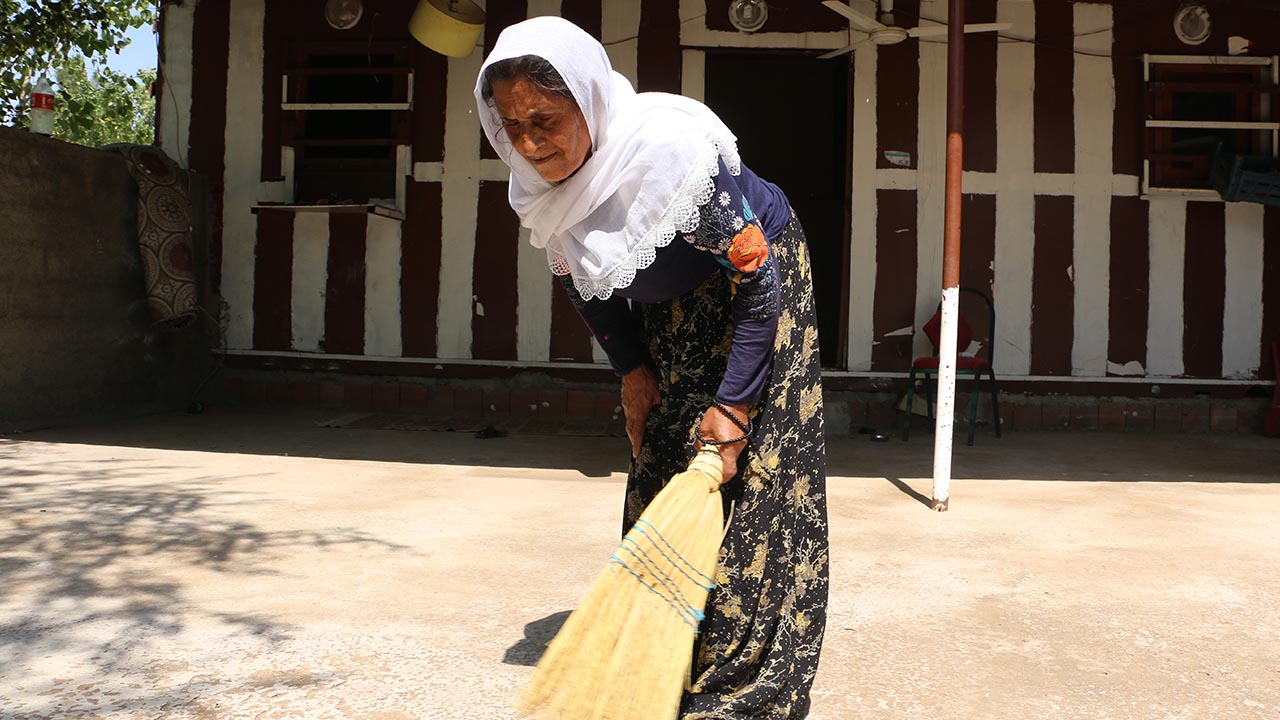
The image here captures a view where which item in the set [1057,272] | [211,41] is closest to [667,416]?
[1057,272]

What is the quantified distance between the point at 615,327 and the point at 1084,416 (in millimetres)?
5823

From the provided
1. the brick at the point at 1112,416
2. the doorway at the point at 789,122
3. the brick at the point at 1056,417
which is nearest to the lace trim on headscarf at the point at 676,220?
the brick at the point at 1056,417

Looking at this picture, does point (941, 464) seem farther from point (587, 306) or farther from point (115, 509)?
point (115, 509)

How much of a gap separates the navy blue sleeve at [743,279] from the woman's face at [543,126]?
11.1 inches

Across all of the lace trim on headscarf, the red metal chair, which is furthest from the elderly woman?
the red metal chair

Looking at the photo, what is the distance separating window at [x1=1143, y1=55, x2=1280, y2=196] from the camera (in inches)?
268

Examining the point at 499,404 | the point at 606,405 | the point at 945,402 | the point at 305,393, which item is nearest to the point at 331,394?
the point at 305,393

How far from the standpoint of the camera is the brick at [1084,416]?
22.6ft

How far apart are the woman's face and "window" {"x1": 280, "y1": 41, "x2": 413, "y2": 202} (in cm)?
561

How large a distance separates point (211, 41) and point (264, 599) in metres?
5.97

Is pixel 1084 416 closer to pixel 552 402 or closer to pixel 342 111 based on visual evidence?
pixel 552 402

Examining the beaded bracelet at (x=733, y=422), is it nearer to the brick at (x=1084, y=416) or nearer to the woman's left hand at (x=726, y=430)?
the woman's left hand at (x=726, y=430)

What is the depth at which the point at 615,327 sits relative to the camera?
219 cm

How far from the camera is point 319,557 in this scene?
329cm
